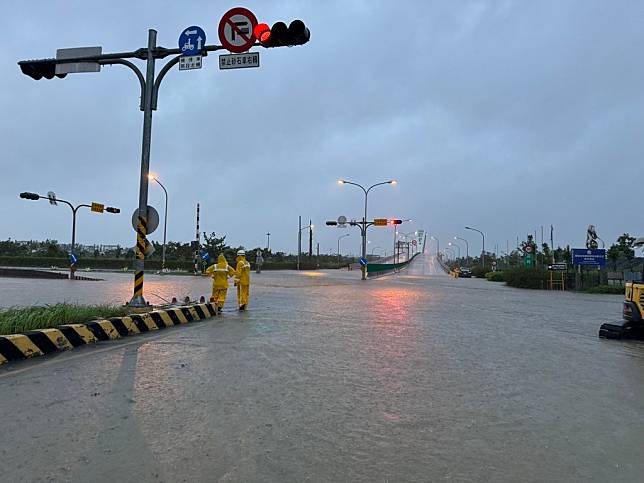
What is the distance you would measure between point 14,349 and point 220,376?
10.5 feet

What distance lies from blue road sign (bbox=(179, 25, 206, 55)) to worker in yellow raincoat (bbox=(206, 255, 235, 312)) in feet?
16.6

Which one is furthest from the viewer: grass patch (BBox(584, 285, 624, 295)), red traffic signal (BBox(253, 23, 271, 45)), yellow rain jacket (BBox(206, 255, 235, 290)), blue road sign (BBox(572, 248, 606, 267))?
blue road sign (BBox(572, 248, 606, 267))

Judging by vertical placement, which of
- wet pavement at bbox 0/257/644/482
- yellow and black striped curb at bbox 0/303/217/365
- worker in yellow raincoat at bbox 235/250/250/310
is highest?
worker in yellow raincoat at bbox 235/250/250/310

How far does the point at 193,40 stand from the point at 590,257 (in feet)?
95.2

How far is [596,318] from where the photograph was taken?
1375cm

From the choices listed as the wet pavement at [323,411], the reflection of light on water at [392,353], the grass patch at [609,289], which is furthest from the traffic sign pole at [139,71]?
the grass patch at [609,289]

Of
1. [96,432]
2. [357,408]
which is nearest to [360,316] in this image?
[357,408]

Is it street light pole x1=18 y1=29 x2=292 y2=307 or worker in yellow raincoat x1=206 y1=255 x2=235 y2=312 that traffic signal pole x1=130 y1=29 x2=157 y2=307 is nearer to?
street light pole x1=18 y1=29 x2=292 y2=307

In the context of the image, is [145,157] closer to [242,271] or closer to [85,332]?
[242,271]

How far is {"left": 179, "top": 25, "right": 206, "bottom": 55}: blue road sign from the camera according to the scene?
1019 centimetres

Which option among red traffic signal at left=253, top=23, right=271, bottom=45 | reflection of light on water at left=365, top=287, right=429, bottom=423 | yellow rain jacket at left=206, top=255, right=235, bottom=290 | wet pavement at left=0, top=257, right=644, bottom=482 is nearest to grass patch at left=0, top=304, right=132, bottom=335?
wet pavement at left=0, top=257, right=644, bottom=482

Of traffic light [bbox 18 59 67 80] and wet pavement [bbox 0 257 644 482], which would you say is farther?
traffic light [bbox 18 59 67 80]

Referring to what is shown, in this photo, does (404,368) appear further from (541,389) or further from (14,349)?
(14,349)

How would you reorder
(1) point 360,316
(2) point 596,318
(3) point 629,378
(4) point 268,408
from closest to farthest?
(4) point 268,408 < (3) point 629,378 < (1) point 360,316 < (2) point 596,318
